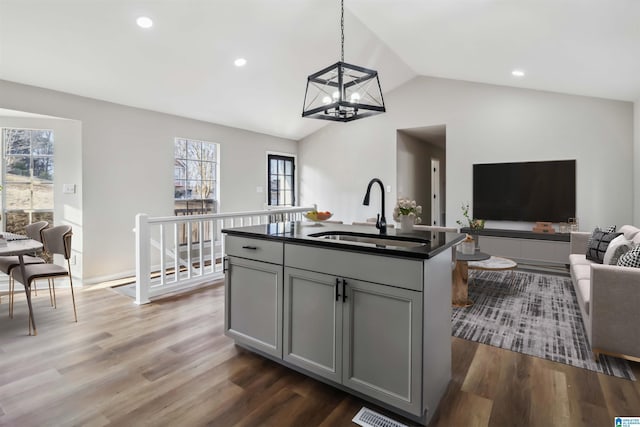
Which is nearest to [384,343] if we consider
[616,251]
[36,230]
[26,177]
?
[616,251]

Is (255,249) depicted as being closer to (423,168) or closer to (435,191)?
(423,168)

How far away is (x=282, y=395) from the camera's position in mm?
2020

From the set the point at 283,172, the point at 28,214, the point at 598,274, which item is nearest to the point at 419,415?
the point at 598,274

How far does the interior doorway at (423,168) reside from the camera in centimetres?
690

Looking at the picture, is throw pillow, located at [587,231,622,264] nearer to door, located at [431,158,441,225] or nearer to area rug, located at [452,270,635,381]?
area rug, located at [452,270,635,381]

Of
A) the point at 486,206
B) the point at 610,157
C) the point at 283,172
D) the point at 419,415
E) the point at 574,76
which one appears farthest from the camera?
the point at 283,172

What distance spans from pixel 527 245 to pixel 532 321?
97.9 inches

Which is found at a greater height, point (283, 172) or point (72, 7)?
point (72, 7)

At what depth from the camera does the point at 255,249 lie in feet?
7.93

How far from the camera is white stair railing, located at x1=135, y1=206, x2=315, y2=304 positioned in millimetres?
3643

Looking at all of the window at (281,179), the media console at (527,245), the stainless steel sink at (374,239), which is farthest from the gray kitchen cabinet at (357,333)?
the window at (281,179)

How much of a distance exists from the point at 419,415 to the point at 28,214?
16.8 feet

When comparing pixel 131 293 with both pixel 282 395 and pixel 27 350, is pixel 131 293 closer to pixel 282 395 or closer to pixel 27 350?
pixel 27 350

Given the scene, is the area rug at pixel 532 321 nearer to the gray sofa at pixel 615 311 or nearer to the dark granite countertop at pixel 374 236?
the gray sofa at pixel 615 311
